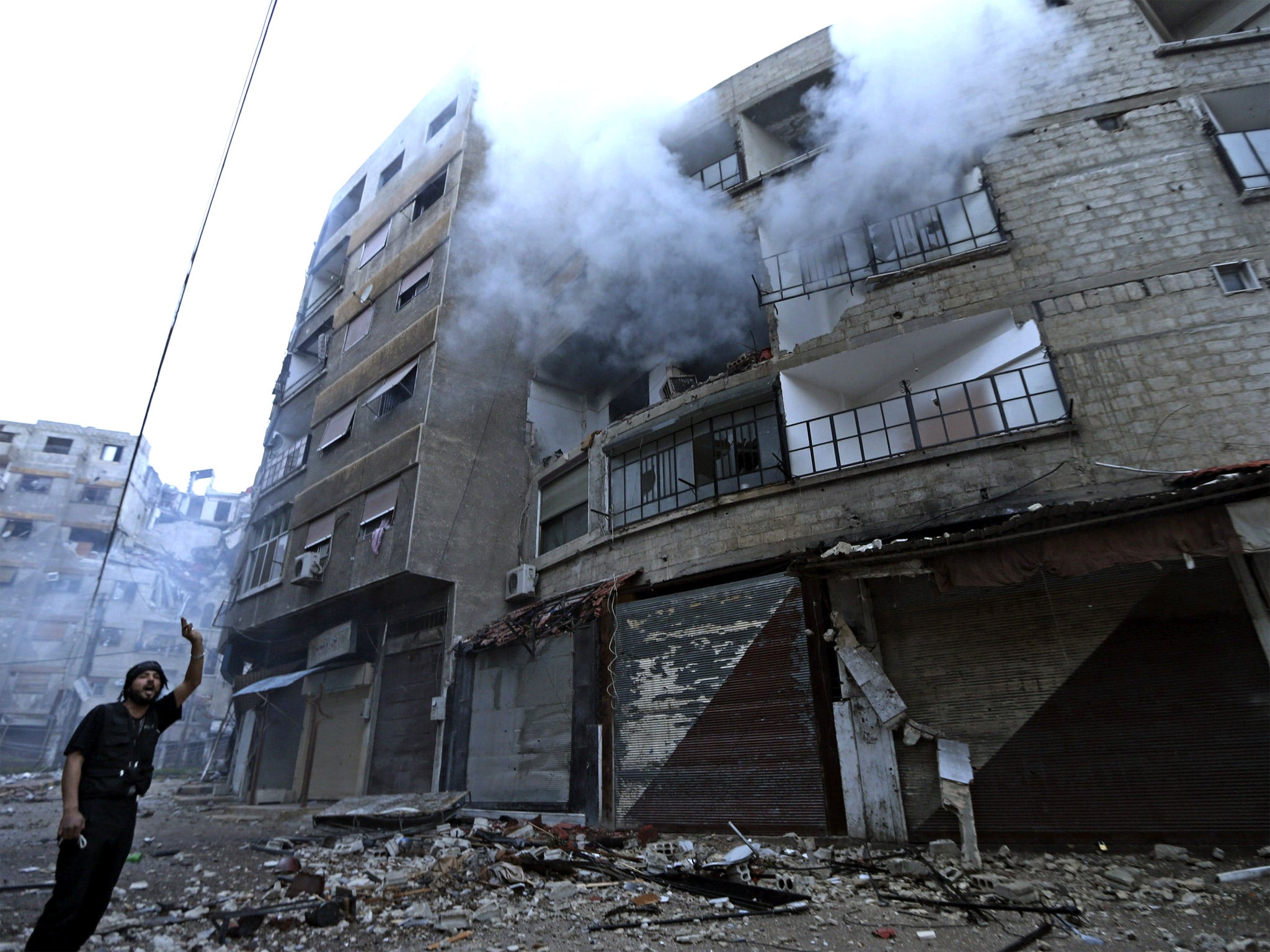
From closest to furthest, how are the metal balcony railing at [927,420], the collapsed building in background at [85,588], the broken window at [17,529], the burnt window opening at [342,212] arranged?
the metal balcony railing at [927,420], the burnt window opening at [342,212], the collapsed building in background at [85,588], the broken window at [17,529]

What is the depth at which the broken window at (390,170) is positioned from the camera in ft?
61.4

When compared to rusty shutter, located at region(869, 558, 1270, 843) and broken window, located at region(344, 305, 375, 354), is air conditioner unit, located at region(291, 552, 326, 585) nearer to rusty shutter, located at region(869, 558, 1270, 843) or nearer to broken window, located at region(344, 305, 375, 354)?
broken window, located at region(344, 305, 375, 354)

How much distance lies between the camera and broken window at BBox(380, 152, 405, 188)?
61.4 ft

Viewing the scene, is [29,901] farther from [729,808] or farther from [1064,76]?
[1064,76]

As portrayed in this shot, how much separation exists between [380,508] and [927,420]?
9.46 metres

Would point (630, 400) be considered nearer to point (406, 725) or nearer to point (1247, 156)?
point (406, 725)

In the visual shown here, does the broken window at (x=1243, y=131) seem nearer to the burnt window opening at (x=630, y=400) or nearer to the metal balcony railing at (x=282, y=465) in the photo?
the burnt window opening at (x=630, y=400)

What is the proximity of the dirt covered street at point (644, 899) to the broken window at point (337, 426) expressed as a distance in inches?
360

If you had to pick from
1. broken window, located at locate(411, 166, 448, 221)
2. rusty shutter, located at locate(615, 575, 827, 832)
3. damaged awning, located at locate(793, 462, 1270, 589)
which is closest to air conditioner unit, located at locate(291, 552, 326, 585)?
rusty shutter, located at locate(615, 575, 827, 832)

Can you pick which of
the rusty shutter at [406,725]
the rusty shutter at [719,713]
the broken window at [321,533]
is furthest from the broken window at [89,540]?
the rusty shutter at [719,713]

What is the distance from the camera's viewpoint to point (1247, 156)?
847 cm

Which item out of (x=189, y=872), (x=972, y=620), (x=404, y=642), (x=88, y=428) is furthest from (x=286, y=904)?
(x=88, y=428)

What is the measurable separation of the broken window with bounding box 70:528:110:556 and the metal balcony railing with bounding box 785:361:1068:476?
4248 cm

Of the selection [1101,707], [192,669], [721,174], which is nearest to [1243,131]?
[721,174]
